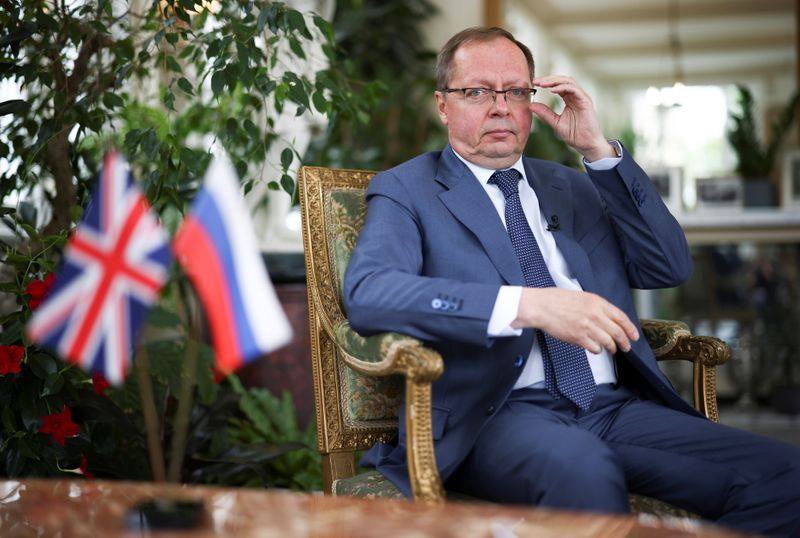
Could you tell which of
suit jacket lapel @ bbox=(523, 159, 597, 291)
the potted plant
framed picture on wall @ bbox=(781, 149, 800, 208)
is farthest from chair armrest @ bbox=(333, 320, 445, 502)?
framed picture on wall @ bbox=(781, 149, 800, 208)

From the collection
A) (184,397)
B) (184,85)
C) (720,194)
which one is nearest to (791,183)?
(720,194)

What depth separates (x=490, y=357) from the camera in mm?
1771

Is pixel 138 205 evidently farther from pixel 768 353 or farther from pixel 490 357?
pixel 768 353

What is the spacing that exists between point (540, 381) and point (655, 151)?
7830 mm

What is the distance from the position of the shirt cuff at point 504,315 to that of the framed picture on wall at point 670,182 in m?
3.86

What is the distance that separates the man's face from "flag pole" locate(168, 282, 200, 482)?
712mm

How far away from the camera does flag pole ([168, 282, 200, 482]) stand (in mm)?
1235

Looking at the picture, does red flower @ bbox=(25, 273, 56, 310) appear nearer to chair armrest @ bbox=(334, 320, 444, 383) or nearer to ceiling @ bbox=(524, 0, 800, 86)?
chair armrest @ bbox=(334, 320, 444, 383)

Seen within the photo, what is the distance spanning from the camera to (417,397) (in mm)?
1664

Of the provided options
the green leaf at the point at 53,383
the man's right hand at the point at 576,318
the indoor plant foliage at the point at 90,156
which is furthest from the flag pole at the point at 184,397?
the man's right hand at the point at 576,318

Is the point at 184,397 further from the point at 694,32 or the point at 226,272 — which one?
the point at 694,32

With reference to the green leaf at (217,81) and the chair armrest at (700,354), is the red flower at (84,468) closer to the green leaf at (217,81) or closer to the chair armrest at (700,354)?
the green leaf at (217,81)

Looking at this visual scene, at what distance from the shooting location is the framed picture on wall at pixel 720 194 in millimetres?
5332

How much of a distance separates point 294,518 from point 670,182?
4.60 meters
